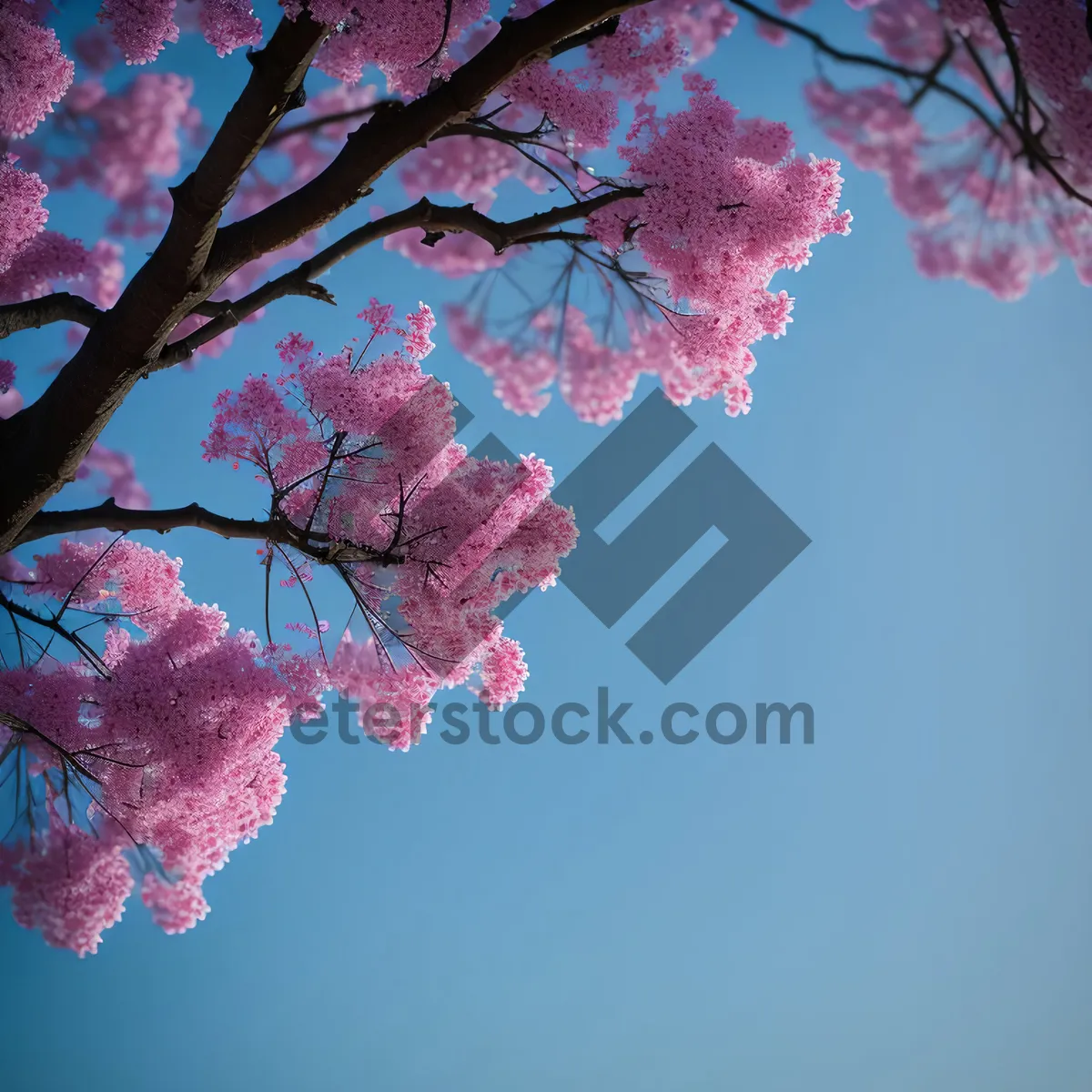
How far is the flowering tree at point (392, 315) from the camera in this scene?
1.82 m

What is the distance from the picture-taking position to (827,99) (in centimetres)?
233

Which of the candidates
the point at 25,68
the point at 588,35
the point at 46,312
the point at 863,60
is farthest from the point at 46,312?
the point at 863,60

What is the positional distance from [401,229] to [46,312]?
86 centimetres

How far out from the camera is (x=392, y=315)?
2.16 m

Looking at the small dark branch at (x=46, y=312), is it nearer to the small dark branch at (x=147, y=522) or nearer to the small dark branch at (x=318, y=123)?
the small dark branch at (x=147, y=522)

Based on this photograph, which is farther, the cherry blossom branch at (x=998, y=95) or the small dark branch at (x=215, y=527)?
the small dark branch at (x=215, y=527)

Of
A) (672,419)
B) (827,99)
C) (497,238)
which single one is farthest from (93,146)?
(827,99)

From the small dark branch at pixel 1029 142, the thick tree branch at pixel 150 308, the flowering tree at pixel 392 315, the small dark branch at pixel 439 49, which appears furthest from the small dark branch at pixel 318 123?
the small dark branch at pixel 1029 142

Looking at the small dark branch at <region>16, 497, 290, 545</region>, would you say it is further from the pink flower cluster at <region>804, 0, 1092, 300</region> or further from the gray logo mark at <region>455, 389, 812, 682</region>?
the pink flower cluster at <region>804, 0, 1092, 300</region>

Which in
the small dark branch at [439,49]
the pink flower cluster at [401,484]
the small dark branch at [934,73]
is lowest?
the pink flower cluster at [401,484]

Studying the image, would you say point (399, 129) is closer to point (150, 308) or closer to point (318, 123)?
point (150, 308)

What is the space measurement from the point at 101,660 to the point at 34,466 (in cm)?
67

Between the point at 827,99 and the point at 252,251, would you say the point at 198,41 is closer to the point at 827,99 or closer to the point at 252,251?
the point at 252,251

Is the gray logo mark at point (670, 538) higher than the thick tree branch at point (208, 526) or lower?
higher
